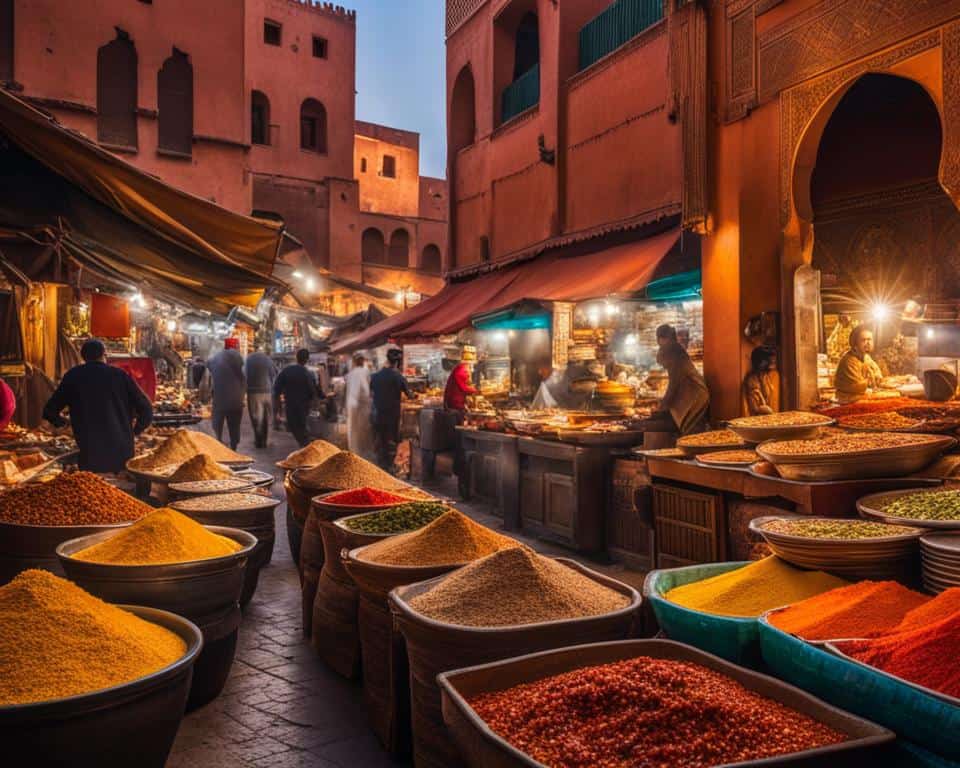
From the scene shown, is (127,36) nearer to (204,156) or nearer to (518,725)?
(204,156)

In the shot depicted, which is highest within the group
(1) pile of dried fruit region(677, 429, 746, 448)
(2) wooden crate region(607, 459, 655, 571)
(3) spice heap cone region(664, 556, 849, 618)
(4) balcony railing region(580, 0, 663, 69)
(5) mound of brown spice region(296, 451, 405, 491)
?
(4) balcony railing region(580, 0, 663, 69)

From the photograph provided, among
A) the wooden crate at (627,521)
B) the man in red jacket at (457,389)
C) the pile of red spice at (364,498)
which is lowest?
the wooden crate at (627,521)

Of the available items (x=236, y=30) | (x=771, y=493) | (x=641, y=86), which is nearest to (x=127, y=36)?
(x=236, y=30)

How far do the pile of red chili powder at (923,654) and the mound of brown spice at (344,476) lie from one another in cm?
320

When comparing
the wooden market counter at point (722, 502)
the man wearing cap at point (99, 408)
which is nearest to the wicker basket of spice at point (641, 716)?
the wooden market counter at point (722, 502)

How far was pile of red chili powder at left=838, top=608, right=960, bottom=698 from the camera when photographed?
5.67ft

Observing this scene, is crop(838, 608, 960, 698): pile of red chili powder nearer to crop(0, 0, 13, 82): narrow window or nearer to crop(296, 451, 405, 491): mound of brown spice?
crop(296, 451, 405, 491): mound of brown spice

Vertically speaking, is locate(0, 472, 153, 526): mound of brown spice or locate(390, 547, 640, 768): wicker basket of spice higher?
locate(0, 472, 153, 526): mound of brown spice

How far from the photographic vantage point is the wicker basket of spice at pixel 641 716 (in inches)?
64.1

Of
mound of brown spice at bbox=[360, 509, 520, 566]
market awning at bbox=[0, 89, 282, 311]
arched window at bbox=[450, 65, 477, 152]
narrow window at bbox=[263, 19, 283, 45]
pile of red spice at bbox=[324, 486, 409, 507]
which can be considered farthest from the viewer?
narrow window at bbox=[263, 19, 283, 45]

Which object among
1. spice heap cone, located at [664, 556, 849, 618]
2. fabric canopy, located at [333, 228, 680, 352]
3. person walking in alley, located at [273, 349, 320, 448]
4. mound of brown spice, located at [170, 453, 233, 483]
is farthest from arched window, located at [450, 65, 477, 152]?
A: spice heap cone, located at [664, 556, 849, 618]

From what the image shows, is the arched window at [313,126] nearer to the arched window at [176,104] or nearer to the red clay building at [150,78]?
the red clay building at [150,78]

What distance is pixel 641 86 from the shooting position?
387 inches

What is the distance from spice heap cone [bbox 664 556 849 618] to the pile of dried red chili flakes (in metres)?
0.56
